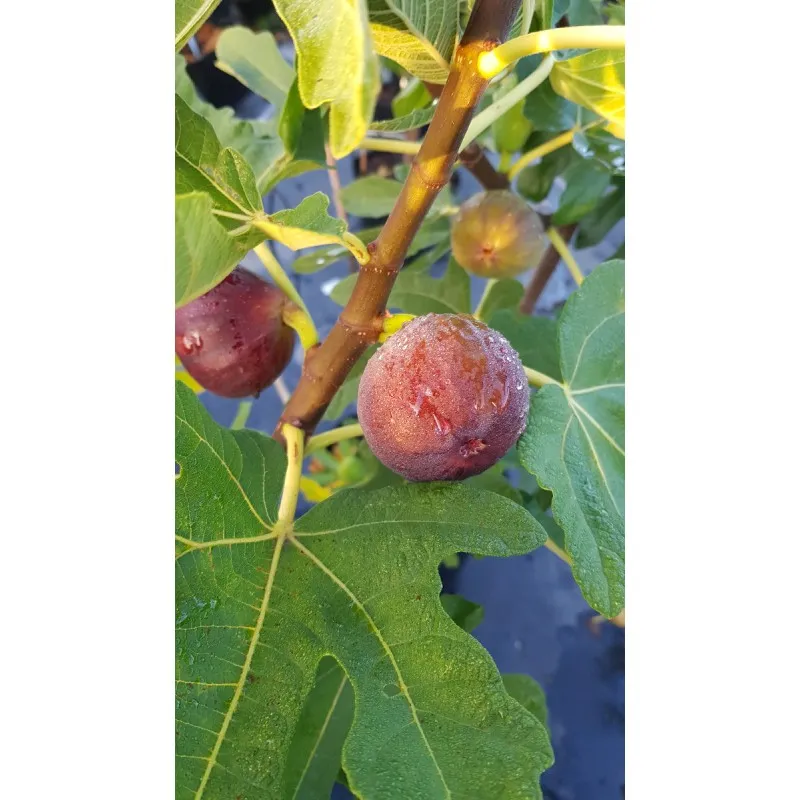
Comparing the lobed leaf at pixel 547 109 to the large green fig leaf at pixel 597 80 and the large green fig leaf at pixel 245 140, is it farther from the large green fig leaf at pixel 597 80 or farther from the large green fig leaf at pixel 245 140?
the large green fig leaf at pixel 245 140

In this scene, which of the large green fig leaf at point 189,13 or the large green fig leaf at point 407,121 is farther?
the large green fig leaf at point 407,121

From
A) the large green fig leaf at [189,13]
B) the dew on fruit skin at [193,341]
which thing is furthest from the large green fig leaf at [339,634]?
the large green fig leaf at [189,13]

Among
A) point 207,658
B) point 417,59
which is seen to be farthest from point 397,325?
point 207,658

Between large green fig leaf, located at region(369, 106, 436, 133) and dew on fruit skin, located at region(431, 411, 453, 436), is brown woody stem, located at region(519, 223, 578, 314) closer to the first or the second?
large green fig leaf, located at region(369, 106, 436, 133)

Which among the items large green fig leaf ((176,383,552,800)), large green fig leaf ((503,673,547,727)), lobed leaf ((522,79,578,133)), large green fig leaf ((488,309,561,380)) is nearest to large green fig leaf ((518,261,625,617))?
large green fig leaf ((176,383,552,800))

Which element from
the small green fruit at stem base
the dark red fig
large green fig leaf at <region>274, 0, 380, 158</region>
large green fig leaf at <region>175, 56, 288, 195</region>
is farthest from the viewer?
the small green fruit at stem base

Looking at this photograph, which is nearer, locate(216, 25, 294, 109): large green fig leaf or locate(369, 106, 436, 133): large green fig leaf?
locate(369, 106, 436, 133): large green fig leaf

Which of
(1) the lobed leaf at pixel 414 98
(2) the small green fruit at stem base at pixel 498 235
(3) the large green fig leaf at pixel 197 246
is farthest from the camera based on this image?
(1) the lobed leaf at pixel 414 98
